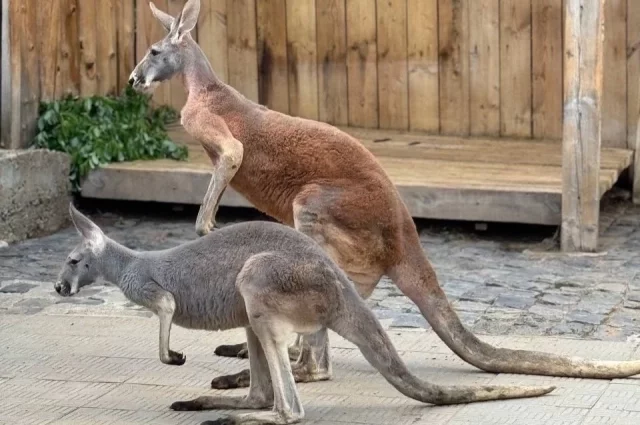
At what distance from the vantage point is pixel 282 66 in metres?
10.9

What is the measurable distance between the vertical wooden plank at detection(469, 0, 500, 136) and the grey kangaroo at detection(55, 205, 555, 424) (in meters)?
4.91

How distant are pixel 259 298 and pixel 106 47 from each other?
19.3ft

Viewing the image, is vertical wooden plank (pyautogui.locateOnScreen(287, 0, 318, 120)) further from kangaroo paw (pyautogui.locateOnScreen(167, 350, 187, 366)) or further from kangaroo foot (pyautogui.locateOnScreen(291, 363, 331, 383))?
kangaroo paw (pyautogui.locateOnScreen(167, 350, 187, 366))

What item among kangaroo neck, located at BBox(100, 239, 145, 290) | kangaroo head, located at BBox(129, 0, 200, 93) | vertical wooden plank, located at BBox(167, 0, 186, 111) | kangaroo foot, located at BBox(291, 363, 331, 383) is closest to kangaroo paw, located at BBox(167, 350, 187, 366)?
kangaroo neck, located at BBox(100, 239, 145, 290)

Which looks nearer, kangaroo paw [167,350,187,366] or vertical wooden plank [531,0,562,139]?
kangaroo paw [167,350,187,366]

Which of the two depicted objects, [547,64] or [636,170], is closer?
[636,170]

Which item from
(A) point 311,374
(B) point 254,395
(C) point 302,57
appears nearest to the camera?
(B) point 254,395

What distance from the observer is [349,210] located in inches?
241

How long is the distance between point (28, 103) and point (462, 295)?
395 centimetres

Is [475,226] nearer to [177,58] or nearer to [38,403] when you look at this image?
[177,58]

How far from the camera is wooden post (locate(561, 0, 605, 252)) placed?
8.48 metres

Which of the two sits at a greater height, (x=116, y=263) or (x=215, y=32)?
(x=215, y=32)

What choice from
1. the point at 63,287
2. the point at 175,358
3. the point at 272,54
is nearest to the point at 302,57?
the point at 272,54

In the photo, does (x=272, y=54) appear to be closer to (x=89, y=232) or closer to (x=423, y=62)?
(x=423, y=62)
